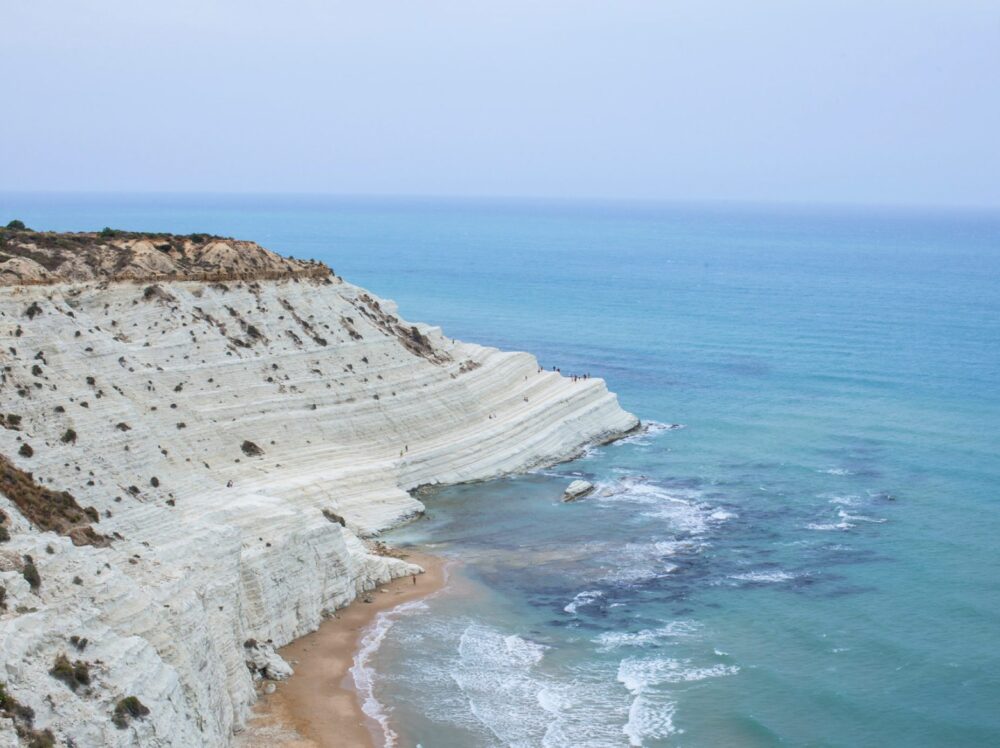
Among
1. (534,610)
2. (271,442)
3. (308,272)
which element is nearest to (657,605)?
(534,610)

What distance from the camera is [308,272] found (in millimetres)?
77312

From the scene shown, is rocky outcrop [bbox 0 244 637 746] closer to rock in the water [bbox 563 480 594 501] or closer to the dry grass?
the dry grass

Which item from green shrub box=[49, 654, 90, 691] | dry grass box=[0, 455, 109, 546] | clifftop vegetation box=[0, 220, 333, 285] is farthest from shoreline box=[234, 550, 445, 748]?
clifftop vegetation box=[0, 220, 333, 285]

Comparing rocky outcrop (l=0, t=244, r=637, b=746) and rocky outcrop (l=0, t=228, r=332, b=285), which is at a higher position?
rocky outcrop (l=0, t=228, r=332, b=285)

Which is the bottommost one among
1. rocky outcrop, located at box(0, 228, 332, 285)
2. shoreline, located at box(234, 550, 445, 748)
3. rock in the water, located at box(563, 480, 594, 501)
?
shoreline, located at box(234, 550, 445, 748)

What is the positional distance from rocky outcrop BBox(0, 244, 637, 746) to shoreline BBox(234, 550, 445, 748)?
31.2 inches

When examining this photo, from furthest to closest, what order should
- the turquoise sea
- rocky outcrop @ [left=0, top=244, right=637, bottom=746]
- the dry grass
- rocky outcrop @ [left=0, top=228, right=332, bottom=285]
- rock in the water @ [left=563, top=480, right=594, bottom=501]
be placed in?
rocky outcrop @ [left=0, top=228, right=332, bottom=285], rock in the water @ [left=563, top=480, right=594, bottom=501], the turquoise sea, the dry grass, rocky outcrop @ [left=0, top=244, right=637, bottom=746]

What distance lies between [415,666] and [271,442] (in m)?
22.3

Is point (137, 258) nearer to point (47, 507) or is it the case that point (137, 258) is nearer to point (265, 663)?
point (265, 663)

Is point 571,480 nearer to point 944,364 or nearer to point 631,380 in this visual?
point 631,380

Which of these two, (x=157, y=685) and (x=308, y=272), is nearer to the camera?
(x=157, y=685)

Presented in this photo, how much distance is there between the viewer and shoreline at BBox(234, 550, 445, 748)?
38062 mm

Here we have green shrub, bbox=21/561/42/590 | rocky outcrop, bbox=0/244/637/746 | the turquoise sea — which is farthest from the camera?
the turquoise sea

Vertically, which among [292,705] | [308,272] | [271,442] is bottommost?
[292,705]
